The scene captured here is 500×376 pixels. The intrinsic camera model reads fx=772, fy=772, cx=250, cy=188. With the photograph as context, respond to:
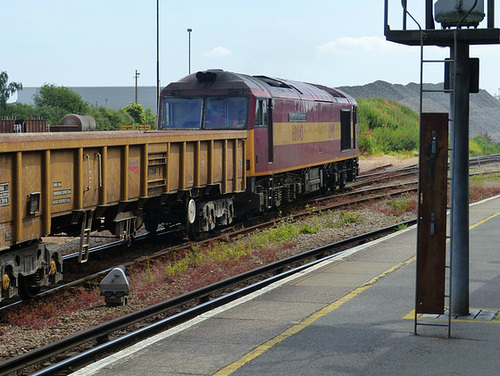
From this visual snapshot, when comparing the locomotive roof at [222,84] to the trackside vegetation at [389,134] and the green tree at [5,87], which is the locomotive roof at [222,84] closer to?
the trackside vegetation at [389,134]

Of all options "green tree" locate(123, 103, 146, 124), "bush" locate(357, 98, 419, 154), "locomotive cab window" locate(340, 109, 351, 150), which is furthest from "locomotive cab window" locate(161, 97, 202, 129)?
"green tree" locate(123, 103, 146, 124)

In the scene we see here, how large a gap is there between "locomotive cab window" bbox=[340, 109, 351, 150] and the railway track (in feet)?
46.9

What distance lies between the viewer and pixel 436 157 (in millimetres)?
7234

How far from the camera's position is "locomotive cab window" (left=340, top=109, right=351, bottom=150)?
2717 centimetres

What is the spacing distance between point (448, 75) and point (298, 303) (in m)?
3.22

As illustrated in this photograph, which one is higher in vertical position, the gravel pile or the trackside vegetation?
the gravel pile

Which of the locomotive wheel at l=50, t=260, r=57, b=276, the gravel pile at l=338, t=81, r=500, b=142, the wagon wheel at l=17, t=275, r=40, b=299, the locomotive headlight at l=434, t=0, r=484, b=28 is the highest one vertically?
the gravel pile at l=338, t=81, r=500, b=142

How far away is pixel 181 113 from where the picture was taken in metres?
18.5

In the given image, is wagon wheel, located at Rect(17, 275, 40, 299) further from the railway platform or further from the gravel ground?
the railway platform

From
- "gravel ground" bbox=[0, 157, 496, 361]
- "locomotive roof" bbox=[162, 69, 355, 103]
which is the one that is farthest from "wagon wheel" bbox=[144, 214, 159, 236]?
"locomotive roof" bbox=[162, 69, 355, 103]

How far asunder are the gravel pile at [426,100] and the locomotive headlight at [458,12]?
90.5m

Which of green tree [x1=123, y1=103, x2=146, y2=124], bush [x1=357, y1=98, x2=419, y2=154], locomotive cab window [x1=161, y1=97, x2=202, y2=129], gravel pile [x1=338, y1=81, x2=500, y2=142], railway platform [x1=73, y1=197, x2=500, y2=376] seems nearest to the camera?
railway platform [x1=73, y1=197, x2=500, y2=376]

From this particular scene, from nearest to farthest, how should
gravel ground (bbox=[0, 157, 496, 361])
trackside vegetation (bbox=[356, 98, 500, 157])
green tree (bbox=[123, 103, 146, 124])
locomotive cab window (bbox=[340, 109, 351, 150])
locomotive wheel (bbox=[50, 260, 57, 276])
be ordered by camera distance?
gravel ground (bbox=[0, 157, 496, 361]) < locomotive wheel (bbox=[50, 260, 57, 276]) < locomotive cab window (bbox=[340, 109, 351, 150]) < trackside vegetation (bbox=[356, 98, 500, 157]) < green tree (bbox=[123, 103, 146, 124])

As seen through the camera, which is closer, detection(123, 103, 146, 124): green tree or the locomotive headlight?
the locomotive headlight
